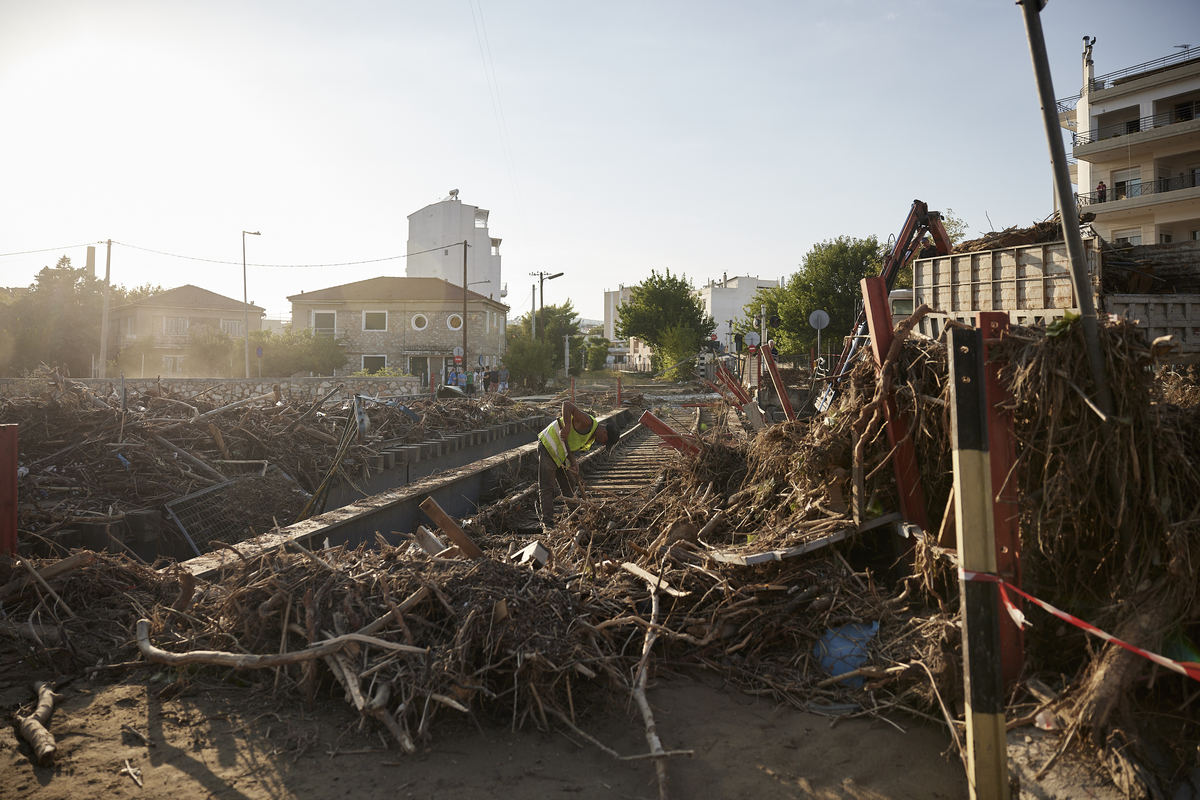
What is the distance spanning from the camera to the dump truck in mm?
11211

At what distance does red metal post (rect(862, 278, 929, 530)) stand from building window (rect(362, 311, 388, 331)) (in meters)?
47.9

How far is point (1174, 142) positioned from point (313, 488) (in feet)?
129

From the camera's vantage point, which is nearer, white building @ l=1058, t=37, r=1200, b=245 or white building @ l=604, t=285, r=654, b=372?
white building @ l=1058, t=37, r=1200, b=245

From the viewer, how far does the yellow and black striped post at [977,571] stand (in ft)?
9.80

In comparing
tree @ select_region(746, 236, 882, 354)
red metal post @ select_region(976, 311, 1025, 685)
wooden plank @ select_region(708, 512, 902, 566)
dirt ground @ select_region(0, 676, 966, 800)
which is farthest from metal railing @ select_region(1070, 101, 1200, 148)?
dirt ground @ select_region(0, 676, 966, 800)

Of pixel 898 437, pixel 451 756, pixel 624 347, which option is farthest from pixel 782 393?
pixel 624 347

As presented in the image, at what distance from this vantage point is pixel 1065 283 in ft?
37.8

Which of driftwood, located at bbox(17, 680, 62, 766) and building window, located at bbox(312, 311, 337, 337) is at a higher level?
building window, located at bbox(312, 311, 337, 337)

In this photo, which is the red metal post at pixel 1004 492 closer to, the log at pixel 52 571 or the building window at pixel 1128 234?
the log at pixel 52 571

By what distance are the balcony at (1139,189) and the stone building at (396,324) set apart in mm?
33930

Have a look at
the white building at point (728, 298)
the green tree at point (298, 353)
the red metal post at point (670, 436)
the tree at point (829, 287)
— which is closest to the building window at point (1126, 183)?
the tree at point (829, 287)

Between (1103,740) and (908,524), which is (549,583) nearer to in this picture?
(908,524)

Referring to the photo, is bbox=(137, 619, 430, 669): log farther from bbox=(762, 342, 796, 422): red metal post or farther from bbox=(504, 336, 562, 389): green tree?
bbox=(504, 336, 562, 389): green tree

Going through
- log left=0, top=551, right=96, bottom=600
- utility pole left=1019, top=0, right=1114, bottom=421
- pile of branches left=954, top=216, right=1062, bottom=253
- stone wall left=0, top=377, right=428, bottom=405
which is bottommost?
log left=0, top=551, right=96, bottom=600
